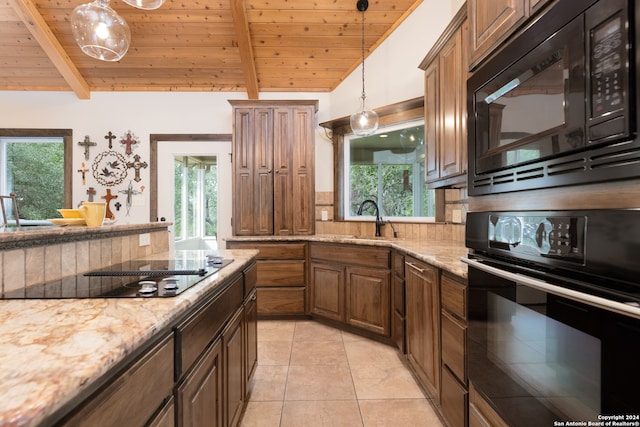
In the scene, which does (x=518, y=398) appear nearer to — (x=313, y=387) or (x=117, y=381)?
(x=117, y=381)

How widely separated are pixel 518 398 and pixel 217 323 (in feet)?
3.38

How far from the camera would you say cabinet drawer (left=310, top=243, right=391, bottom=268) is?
2.71 m

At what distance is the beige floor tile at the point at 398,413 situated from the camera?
5.72ft

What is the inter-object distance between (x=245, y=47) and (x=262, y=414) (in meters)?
3.37

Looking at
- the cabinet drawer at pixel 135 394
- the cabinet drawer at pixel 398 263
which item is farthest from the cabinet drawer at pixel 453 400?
the cabinet drawer at pixel 135 394

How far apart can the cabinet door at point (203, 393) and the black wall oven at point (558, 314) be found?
95cm

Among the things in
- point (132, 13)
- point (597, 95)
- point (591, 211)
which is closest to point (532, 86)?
point (597, 95)

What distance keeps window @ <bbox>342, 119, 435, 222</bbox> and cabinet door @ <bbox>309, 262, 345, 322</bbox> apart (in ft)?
2.90

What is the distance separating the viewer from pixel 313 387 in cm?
210

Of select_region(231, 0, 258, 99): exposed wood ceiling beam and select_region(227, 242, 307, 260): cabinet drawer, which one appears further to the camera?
select_region(227, 242, 307, 260): cabinet drawer

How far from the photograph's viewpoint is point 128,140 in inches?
163

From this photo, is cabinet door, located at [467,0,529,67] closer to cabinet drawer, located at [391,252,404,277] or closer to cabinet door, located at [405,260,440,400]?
cabinet door, located at [405,260,440,400]

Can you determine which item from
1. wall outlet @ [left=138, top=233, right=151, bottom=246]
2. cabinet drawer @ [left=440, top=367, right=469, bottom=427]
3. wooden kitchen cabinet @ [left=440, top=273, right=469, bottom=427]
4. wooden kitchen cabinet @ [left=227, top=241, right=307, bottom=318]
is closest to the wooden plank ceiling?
wooden kitchen cabinet @ [left=227, top=241, right=307, bottom=318]

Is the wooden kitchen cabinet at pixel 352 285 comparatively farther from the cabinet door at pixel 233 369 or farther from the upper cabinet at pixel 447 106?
the cabinet door at pixel 233 369
